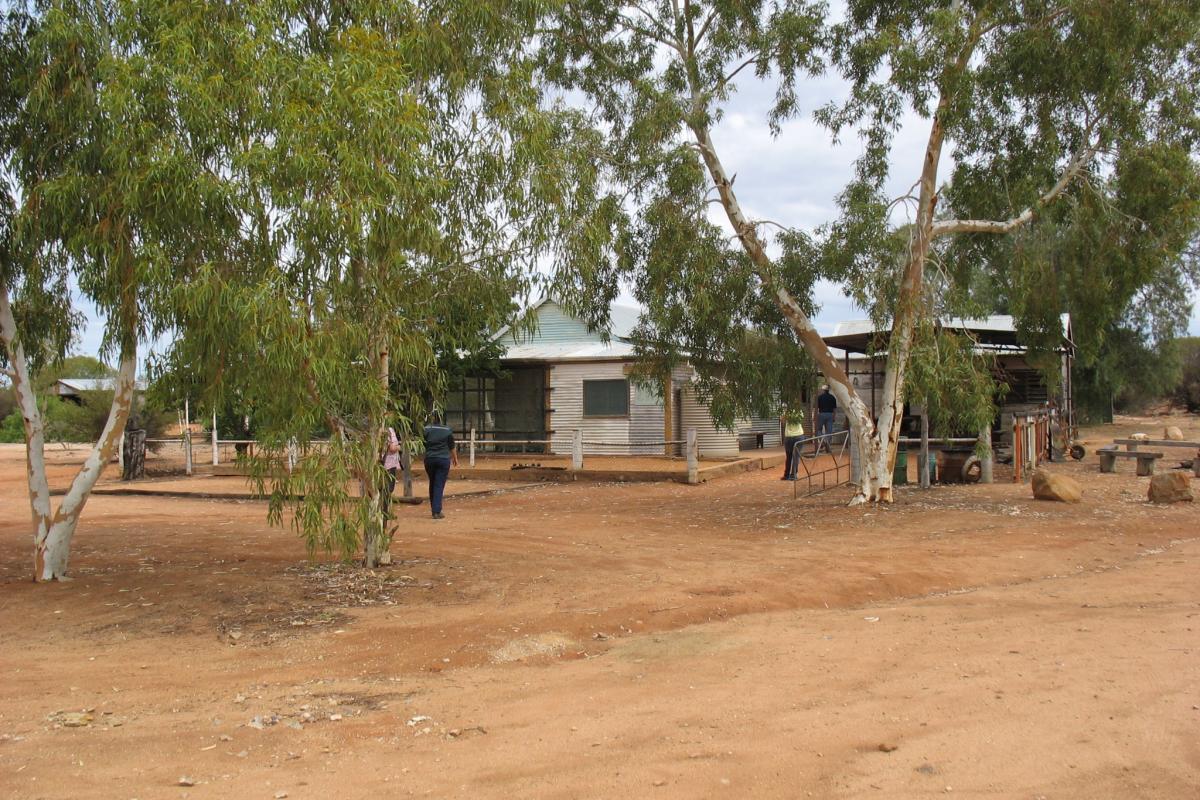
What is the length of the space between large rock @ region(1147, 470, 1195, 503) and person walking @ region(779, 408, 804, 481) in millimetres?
5409

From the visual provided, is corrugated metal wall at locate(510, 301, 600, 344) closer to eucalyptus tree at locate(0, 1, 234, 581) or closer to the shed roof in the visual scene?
the shed roof

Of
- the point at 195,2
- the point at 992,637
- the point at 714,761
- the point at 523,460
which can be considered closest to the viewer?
the point at 714,761

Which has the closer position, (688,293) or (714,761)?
(714,761)

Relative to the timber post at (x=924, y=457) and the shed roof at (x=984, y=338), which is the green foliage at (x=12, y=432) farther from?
the timber post at (x=924, y=457)

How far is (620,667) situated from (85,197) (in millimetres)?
6126

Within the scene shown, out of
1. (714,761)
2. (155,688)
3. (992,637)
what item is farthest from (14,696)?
(992,637)

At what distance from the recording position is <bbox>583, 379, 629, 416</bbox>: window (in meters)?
25.1

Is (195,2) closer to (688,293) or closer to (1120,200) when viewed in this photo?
(688,293)

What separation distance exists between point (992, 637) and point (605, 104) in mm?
11102

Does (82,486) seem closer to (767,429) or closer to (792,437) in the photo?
(792,437)

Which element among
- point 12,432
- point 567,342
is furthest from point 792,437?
point 12,432

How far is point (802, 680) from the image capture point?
603 cm

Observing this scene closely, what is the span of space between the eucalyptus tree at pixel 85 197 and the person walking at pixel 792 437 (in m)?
10.8

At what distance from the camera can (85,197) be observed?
27.0 feet
